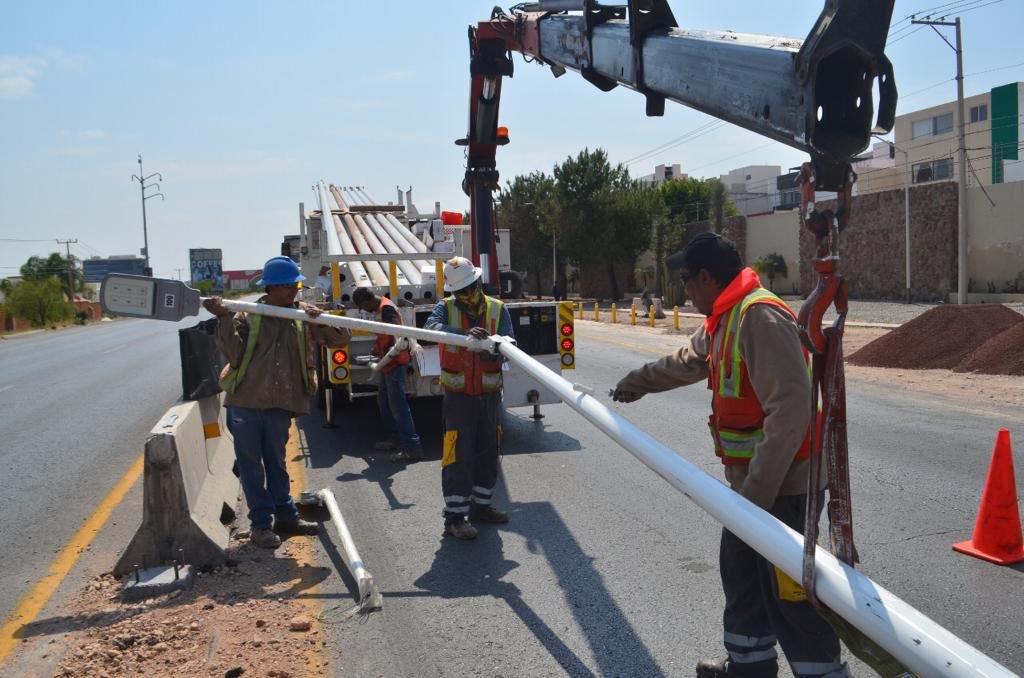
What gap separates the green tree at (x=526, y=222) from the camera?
55.1m

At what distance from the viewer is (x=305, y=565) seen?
5.63m

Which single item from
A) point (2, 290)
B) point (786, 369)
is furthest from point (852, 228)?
point (2, 290)

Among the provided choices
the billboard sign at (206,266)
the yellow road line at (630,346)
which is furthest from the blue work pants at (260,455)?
the billboard sign at (206,266)

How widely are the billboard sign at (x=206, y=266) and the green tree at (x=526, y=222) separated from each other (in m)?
58.0

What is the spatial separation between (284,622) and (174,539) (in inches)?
43.9

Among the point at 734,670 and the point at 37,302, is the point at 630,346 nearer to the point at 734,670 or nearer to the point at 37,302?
the point at 734,670

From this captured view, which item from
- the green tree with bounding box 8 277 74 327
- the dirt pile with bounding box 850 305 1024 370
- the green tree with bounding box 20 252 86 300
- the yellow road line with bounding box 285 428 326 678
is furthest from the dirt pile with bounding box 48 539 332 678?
the green tree with bounding box 20 252 86 300

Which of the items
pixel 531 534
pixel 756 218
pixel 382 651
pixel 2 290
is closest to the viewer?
pixel 382 651

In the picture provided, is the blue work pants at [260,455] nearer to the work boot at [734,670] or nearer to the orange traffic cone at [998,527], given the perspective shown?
the work boot at [734,670]

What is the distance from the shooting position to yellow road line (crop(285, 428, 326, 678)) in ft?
13.8

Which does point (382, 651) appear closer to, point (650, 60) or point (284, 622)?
point (284, 622)

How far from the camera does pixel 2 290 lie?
65.4m

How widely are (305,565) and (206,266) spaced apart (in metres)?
108

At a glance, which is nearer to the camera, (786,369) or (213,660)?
(786,369)
